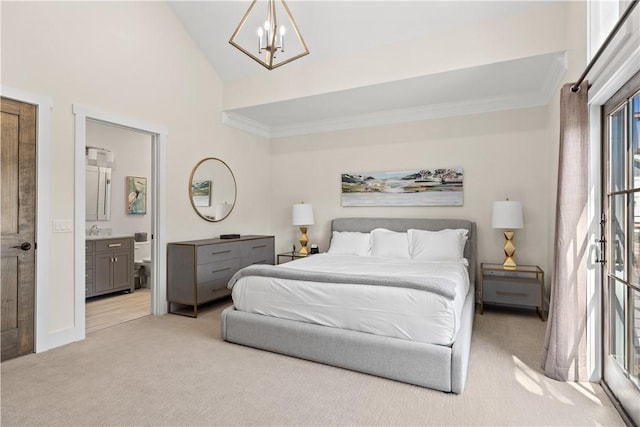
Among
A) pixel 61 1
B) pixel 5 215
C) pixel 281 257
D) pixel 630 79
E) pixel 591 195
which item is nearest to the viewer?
pixel 630 79

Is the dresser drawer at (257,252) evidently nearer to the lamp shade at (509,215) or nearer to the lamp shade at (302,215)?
the lamp shade at (302,215)

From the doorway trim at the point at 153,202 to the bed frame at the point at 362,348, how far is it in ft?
4.55

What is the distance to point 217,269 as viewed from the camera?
418cm

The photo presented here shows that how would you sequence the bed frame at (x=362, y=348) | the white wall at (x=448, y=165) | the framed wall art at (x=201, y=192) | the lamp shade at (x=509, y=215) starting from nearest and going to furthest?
the bed frame at (x=362, y=348), the lamp shade at (x=509, y=215), the white wall at (x=448, y=165), the framed wall art at (x=201, y=192)

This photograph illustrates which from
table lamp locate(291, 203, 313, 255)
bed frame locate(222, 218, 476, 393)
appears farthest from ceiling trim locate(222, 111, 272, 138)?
bed frame locate(222, 218, 476, 393)

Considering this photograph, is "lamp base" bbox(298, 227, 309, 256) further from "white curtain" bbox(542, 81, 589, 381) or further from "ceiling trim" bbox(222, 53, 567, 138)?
"white curtain" bbox(542, 81, 589, 381)

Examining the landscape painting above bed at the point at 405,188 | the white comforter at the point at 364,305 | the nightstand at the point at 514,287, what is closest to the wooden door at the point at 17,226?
the white comforter at the point at 364,305

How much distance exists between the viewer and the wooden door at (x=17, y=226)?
8.83ft

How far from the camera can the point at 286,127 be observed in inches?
223

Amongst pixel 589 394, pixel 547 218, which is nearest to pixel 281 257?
pixel 547 218

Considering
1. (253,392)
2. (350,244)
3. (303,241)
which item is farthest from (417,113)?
(253,392)

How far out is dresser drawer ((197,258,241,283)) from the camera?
397 centimetres

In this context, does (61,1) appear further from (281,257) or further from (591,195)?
(591,195)

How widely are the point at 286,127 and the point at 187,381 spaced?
13.7 feet
